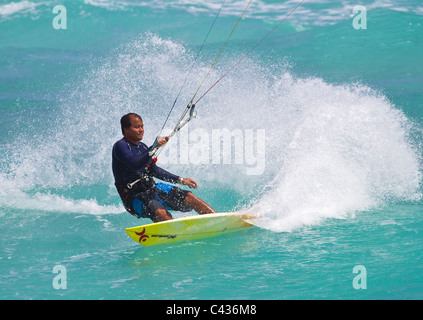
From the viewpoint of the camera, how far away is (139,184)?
565 centimetres

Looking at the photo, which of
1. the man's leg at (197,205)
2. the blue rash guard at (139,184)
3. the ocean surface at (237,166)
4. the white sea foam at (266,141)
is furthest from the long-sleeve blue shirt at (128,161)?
the white sea foam at (266,141)

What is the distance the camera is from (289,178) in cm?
673

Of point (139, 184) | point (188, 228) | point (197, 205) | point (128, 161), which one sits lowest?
point (188, 228)

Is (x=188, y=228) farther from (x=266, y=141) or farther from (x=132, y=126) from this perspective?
(x=266, y=141)

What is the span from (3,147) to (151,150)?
6.96m

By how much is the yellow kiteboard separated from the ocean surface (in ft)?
0.38

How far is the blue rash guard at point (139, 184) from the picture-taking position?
216 inches

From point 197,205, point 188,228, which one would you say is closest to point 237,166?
point 197,205

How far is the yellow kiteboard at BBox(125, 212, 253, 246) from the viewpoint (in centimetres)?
544

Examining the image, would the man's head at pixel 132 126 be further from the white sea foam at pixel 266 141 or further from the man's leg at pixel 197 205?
the white sea foam at pixel 266 141

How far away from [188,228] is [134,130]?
1204mm

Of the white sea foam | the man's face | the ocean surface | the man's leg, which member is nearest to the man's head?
the man's face
